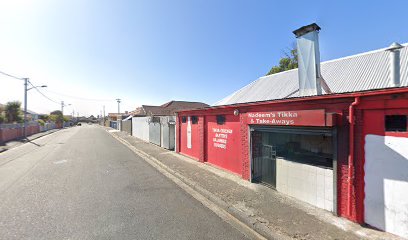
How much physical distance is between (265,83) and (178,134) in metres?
7.15

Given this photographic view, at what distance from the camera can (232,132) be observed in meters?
8.76

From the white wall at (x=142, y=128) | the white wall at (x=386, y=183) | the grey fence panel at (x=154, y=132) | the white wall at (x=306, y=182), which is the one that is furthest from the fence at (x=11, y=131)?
the white wall at (x=386, y=183)

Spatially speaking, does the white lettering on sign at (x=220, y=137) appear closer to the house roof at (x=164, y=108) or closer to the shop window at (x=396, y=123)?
the shop window at (x=396, y=123)

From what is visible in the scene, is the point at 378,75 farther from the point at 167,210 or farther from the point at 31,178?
the point at 31,178

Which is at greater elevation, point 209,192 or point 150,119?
point 150,119

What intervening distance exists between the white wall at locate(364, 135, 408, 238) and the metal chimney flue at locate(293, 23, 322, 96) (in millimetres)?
3029

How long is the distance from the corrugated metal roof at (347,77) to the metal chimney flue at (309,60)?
321 centimetres

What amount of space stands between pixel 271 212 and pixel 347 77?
29.6 feet

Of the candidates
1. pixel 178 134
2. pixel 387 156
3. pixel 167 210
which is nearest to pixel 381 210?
pixel 387 156

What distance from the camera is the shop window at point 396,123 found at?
3.97 metres

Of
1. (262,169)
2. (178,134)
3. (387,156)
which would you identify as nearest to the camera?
(387,156)

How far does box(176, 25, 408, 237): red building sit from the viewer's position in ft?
13.4

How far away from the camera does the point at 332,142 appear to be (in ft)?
16.7

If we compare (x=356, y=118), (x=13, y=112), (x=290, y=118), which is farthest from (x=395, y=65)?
(x=13, y=112)
